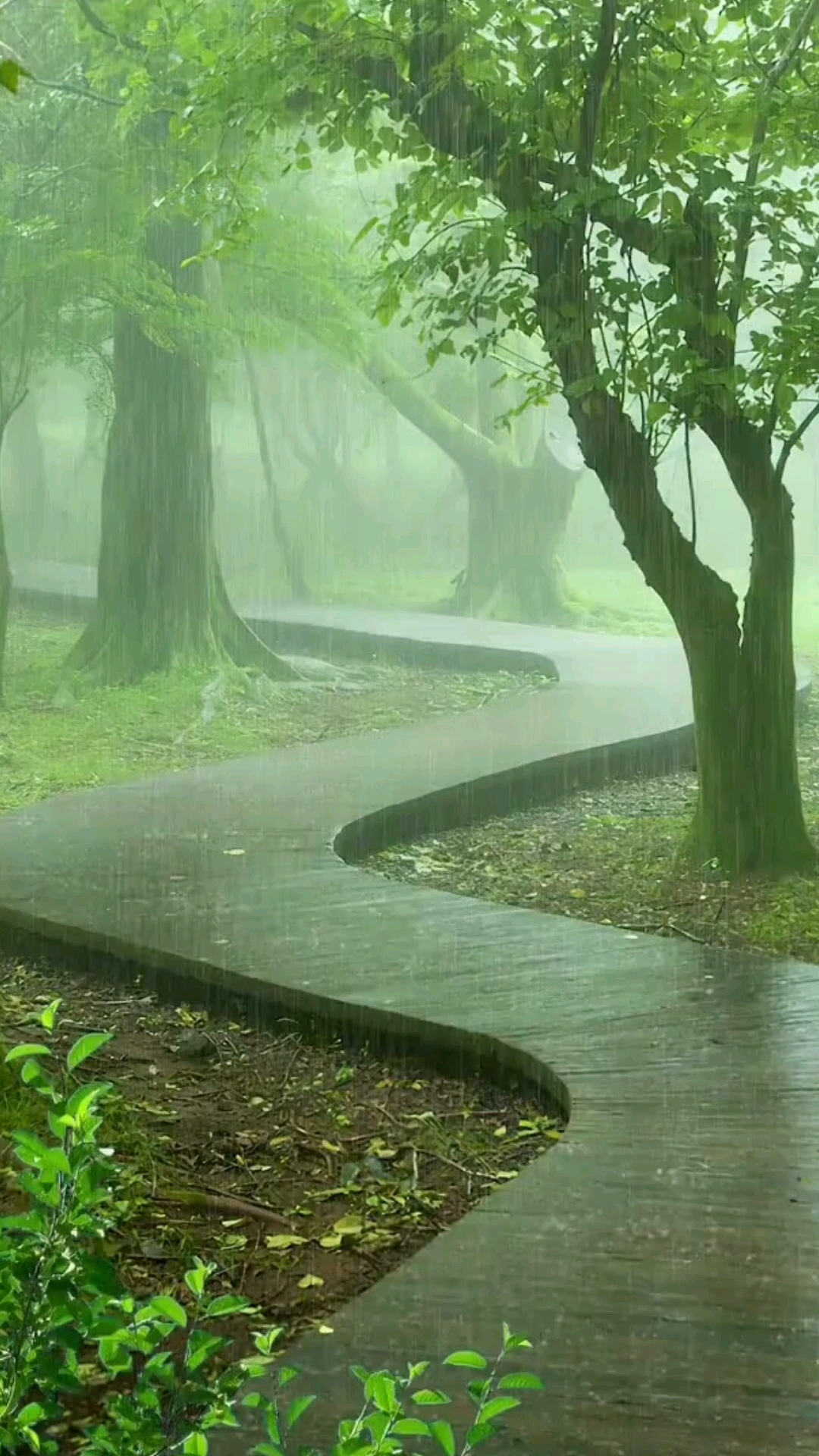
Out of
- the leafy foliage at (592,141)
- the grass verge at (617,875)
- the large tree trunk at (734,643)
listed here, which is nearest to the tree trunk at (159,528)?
the grass verge at (617,875)

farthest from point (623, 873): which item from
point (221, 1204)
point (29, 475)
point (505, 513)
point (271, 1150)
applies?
point (29, 475)

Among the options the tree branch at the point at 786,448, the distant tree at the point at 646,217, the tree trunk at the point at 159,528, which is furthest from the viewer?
the tree trunk at the point at 159,528

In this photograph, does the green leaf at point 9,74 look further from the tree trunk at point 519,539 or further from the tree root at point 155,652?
the tree trunk at point 519,539

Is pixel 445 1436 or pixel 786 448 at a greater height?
pixel 786 448

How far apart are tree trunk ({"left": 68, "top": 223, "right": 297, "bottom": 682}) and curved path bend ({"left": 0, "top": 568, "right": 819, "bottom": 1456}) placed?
4.45 metres

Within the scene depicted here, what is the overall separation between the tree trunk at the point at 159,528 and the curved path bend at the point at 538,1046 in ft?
14.6

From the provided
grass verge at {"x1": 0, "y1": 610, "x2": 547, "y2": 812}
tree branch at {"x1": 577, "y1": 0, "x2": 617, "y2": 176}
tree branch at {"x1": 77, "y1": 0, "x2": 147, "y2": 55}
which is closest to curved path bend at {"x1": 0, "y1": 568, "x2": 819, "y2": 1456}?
grass verge at {"x1": 0, "y1": 610, "x2": 547, "y2": 812}

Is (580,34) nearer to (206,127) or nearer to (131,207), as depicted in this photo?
(206,127)

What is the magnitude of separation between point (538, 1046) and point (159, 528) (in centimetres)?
979

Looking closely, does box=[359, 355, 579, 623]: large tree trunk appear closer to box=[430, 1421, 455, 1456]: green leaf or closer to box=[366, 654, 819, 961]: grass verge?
box=[366, 654, 819, 961]: grass verge

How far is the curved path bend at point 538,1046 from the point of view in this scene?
229 cm

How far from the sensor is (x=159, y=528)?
1293cm

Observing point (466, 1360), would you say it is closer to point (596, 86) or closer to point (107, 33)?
point (596, 86)

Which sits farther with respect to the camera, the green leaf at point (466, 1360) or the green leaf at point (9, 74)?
the green leaf at point (466, 1360)
